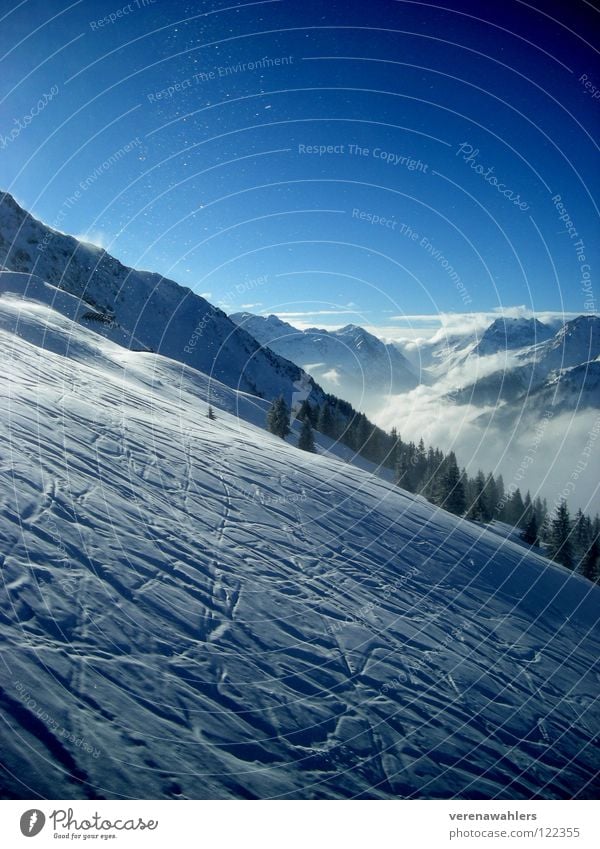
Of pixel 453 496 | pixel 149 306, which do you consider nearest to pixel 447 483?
pixel 453 496

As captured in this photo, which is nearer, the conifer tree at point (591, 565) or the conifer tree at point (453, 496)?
the conifer tree at point (591, 565)

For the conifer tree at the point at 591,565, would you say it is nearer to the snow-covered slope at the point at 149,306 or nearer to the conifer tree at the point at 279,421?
the conifer tree at the point at 279,421

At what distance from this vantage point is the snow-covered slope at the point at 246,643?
4211 millimetres

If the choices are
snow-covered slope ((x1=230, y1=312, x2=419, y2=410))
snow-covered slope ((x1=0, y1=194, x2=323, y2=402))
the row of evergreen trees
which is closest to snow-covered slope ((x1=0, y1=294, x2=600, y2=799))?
snow-covered slope ((x1=230, y1=312, x2=419, y2=410))

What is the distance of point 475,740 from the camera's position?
5621 mm

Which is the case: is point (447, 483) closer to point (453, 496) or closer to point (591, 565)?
point (453, 496)
